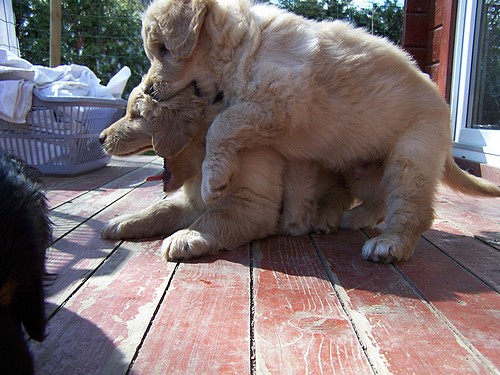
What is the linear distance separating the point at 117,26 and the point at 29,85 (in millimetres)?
4948

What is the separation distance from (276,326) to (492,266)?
1022 millimetres

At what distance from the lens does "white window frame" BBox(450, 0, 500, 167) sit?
408cm

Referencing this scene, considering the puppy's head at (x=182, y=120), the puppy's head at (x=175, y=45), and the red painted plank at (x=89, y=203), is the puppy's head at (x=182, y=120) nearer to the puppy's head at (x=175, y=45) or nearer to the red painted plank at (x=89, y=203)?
the puppy's head at (x=175, y=45)

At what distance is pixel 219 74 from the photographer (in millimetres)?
2160

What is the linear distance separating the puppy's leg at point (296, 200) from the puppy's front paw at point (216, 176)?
407 mm

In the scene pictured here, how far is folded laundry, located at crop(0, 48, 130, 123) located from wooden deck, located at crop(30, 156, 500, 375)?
195 cm

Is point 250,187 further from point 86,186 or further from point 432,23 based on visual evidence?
point 432,23

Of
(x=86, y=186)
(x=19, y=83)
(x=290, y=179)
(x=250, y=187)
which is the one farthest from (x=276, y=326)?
(x=19, y=83)

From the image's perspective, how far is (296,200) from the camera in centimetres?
237

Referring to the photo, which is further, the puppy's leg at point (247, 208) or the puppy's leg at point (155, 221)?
the puppy's leg at point (155, 221)

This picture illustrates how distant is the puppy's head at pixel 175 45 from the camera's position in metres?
2.09

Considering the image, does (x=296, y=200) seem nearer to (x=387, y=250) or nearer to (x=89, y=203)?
(x=387, y=250)

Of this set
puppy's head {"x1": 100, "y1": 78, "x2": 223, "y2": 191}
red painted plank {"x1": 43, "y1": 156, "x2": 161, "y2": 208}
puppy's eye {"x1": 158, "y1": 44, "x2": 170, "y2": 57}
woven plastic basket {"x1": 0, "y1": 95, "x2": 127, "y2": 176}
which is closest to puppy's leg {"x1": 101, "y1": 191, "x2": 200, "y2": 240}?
puppy's head {"x1": 100, "y1": 78, "x2": 223, "y2": 191}

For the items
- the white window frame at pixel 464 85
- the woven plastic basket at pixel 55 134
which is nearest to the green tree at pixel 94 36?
the woven plastic basket at pixel 55 134
